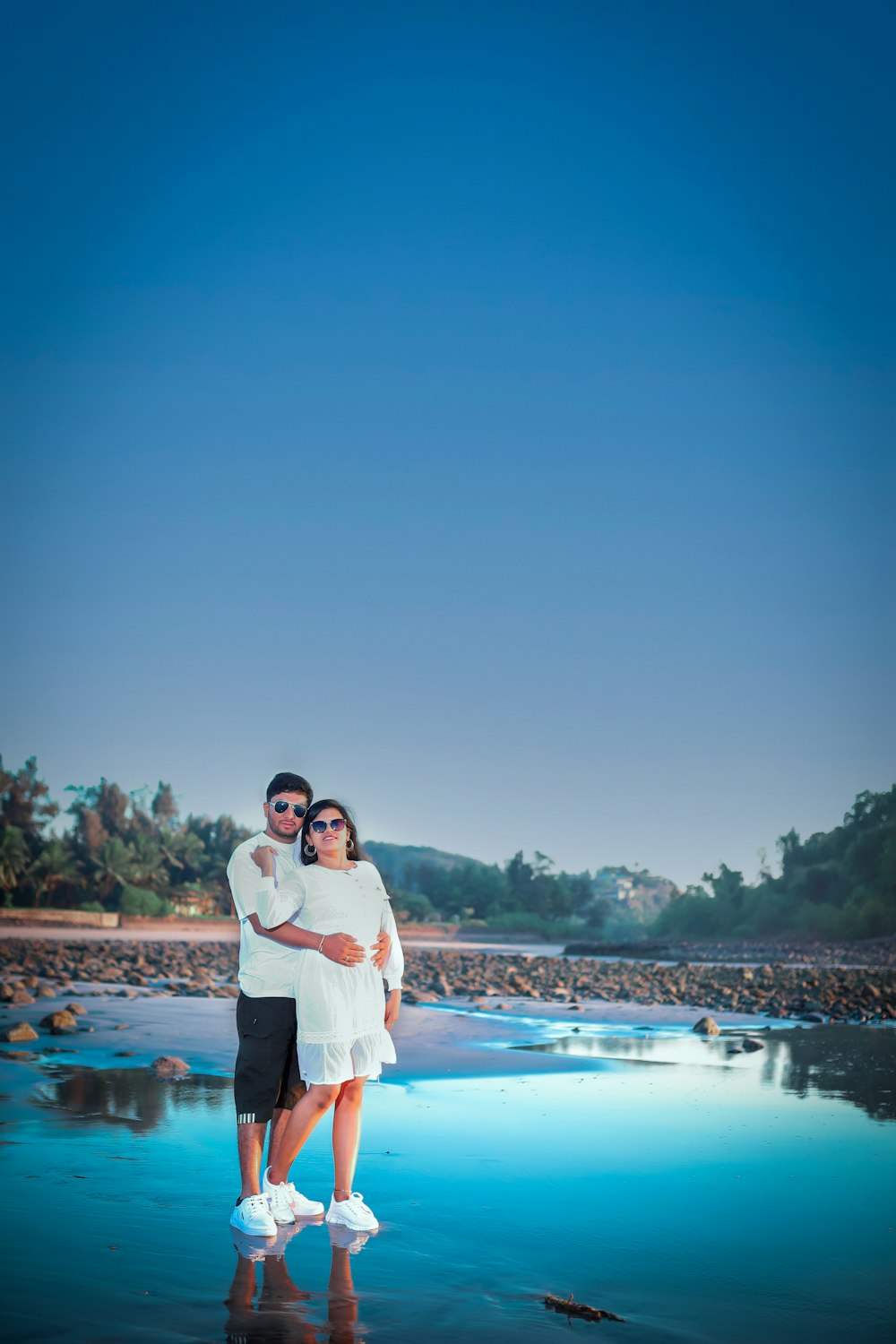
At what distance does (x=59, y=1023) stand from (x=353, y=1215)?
6981 millimetres

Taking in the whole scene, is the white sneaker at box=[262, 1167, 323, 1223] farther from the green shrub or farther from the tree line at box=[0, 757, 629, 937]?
the green shrub

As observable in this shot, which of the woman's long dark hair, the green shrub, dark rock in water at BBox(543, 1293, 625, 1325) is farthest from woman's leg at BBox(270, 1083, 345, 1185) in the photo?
the green shrub

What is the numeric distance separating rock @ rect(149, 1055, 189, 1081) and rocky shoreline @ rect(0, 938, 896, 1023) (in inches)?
194

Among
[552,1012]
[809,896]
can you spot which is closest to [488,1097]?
[552,1012]

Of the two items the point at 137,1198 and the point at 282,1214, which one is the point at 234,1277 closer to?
the point at 282,1214

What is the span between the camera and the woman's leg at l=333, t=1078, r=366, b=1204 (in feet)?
13.3

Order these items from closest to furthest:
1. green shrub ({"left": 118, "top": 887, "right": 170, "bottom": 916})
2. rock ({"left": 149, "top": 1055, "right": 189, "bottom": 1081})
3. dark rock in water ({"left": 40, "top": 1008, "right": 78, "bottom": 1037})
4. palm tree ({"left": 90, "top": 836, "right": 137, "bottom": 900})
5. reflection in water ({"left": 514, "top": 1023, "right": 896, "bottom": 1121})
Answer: rock ({"left": 149, "top": 1055, "right": 189, "bottom": 1081}) < reflection in water ({"left": 514, "top": 1023, "right": 896, "bottom": 1121}) < dark rock in water ({"left": 40, "top": 1008, "right": 78, "bottom": 1037}) < green shrub ({"left": 118, "top": 887, "right": 170, "bottom": 916}) < palm tree ({"left": 90, "top": 836, "right": 137, "bottom": 900})

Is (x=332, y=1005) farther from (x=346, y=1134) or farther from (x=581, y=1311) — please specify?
(x=581, y=1311)

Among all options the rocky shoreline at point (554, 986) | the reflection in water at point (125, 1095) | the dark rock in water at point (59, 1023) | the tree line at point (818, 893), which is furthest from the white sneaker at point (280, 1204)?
the tree line at point (818, 893)

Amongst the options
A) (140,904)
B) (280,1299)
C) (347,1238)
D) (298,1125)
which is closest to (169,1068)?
(298,1125)

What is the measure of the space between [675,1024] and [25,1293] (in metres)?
11.5

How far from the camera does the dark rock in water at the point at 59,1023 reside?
9.83 metres

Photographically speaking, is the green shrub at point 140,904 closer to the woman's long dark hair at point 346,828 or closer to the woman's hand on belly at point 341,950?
the woman's long dark hair at point 346,828

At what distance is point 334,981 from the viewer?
4109 mm
